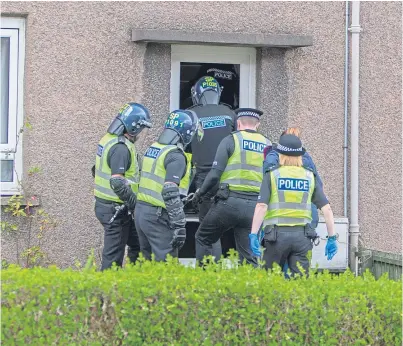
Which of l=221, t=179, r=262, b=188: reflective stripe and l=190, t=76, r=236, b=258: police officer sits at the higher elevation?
l=190, t=76, r=236, b=258: police officer

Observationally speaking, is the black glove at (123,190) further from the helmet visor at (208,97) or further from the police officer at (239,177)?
the helmet visor at (208,97)

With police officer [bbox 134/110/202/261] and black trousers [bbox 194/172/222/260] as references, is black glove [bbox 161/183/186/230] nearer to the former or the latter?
police officer [bbox 134/110/202/261]

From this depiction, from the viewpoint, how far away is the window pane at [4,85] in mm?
10523

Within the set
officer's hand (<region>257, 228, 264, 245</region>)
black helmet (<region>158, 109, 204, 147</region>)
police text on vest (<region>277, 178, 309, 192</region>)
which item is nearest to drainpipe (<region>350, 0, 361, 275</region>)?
officer's hand (<region>257, 228, 264, 245</region>)

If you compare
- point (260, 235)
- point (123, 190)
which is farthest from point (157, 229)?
point (260, 235)

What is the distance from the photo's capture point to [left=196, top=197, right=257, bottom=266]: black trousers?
9.69 meters

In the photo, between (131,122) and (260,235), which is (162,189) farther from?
(260,235)

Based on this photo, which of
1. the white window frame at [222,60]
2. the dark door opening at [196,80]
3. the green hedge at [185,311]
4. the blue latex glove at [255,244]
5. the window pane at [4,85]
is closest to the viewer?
the green hedge at [185,311]

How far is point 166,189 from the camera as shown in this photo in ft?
28.5

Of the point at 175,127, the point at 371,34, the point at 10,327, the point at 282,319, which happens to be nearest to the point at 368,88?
the point at 371,34

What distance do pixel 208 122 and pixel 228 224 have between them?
1.18 m

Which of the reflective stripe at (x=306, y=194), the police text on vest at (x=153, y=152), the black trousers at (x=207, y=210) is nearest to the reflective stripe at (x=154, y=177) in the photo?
the police text on vest at (x=153, y=152)

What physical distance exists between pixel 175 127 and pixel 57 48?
2.04m

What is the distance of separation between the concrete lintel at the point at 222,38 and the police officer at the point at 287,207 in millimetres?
2313
